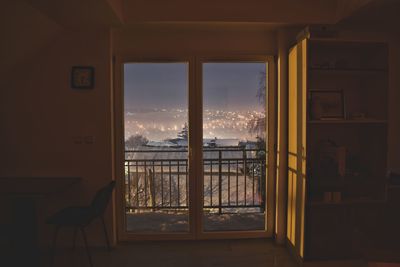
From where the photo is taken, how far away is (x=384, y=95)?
2791 mm

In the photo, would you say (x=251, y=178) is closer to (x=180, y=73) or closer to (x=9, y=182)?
(x=180, y=73)

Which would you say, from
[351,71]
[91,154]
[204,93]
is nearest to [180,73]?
[204,93]

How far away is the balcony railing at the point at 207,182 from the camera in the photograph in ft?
13.6

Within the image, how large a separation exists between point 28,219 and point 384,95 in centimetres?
357

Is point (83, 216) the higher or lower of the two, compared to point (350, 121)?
lower

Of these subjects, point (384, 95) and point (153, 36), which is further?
point (153, 36)

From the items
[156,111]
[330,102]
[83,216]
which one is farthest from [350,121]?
[83,216]

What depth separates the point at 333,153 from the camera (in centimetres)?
297

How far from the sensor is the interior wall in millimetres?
3125

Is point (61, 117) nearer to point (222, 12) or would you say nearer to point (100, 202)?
point (100, 202)

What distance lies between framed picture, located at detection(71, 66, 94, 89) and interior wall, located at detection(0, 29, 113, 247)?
5 cm

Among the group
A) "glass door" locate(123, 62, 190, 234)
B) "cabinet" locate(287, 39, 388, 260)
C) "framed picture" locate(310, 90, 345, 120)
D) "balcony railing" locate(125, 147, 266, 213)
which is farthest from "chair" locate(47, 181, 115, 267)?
"framed picture" locate(310, 90, 345, 120)

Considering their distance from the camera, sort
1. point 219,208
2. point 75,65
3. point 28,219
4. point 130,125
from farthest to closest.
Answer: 1. point 219,208
2. point 130,125
3. point 75,65
4. point 28,219

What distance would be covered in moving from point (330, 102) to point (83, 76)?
8.49 feet
